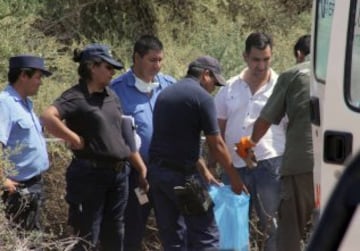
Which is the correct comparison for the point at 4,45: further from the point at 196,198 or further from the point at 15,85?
the point at 196,198

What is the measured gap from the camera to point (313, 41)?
16.5ft

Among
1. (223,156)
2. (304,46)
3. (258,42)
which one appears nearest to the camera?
(223,156)

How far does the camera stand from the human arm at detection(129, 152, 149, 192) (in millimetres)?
6664

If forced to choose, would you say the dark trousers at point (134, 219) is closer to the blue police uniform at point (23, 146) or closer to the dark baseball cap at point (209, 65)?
the blue police uniform at point (23, 146)

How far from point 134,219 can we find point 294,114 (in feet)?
4.96

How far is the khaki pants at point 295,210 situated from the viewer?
239 inches

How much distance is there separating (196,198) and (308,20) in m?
8.34

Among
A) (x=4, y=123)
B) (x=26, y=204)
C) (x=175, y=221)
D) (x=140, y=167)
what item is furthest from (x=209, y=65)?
(x=26, y=204)

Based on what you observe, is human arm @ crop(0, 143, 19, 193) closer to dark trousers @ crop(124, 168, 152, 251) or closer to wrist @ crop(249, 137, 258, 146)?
dark trousers @ crop(124, 168, 152, 251)

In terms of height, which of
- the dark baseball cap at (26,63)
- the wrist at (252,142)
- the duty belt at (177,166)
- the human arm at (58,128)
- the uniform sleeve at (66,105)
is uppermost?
the dark baseball cap at (26,63)

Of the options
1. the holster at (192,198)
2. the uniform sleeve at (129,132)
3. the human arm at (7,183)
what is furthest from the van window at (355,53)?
the uniform sleeve at (129,132)

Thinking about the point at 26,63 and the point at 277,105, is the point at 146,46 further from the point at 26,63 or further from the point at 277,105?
the point at 277,105

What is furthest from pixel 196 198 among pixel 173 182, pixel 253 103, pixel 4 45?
pixel 4 45

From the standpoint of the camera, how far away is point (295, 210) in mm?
6098
